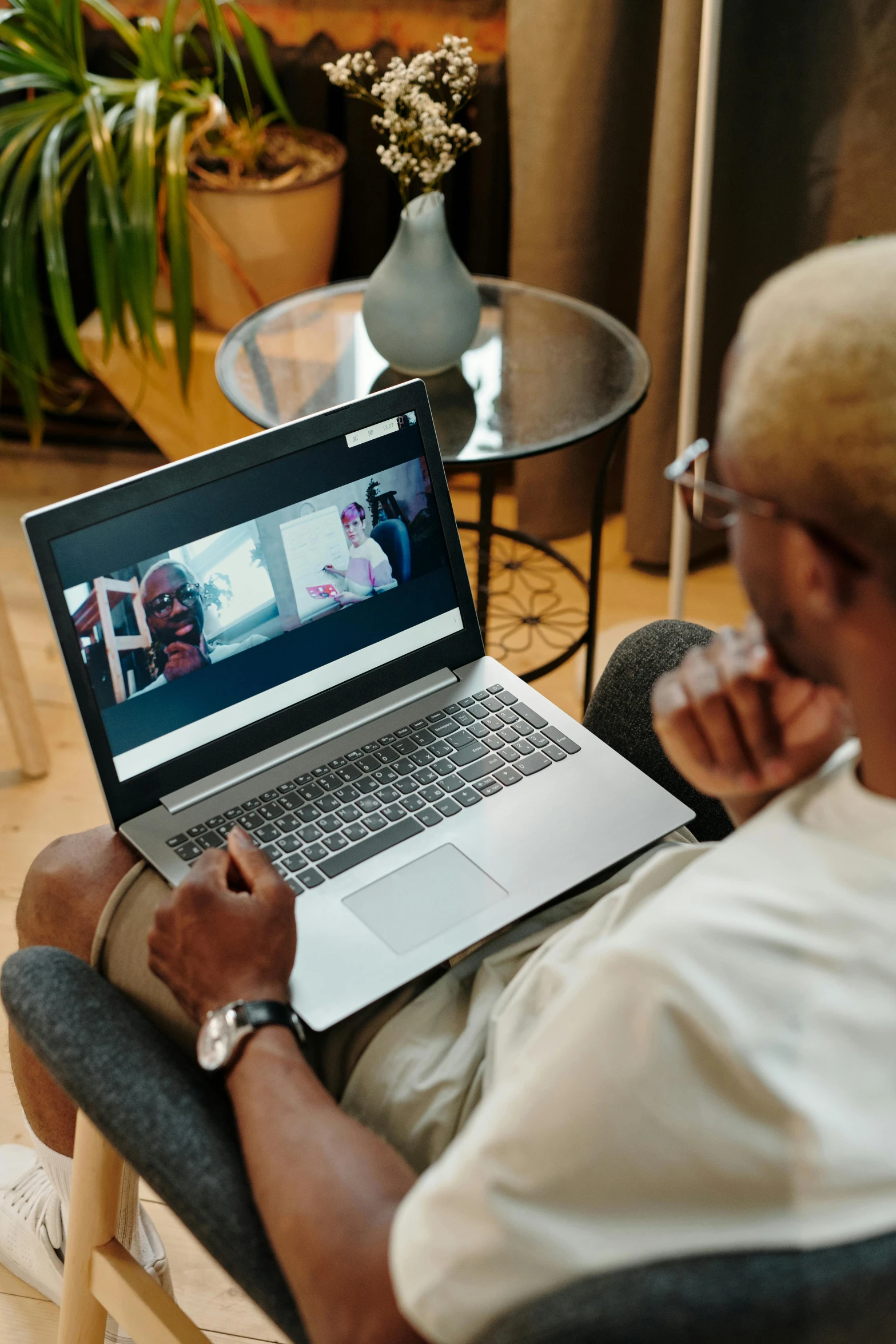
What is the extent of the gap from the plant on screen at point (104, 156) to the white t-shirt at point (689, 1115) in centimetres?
160

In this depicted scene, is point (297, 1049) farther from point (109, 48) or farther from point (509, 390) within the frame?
point (109, 48)

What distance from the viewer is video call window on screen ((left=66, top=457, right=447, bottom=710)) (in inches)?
36.4

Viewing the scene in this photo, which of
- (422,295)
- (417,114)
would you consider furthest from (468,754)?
(417,114)

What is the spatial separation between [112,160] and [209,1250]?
1.61 metres

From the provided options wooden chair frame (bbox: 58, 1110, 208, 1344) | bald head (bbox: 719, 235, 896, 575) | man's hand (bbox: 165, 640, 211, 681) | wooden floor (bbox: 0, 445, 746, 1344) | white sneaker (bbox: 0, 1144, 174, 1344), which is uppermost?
bald head (bbox: 719, 235, 896, 575)

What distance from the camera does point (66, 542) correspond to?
35.2 inches

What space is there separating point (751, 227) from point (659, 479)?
46 centimetres

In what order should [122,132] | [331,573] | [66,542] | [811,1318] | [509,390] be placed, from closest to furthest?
[811,1318], [66,542], [331,573], [509,390], [122,132]

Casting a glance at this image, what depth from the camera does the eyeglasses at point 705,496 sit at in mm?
592

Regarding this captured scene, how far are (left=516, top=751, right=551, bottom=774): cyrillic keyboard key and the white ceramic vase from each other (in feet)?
2.25

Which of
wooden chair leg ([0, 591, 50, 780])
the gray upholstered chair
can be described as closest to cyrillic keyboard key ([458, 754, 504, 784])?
the gray upholstered chair

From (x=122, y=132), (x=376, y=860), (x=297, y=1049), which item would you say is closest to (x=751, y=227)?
(x=122, y=132)

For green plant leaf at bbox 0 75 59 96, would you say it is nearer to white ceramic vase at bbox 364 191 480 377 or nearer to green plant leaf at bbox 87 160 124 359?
green plant leaf at bbox 87 160 124 359

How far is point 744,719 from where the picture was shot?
761 millimetres
